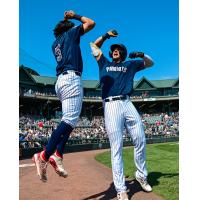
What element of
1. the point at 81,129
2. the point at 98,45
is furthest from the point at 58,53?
the point at 81,129

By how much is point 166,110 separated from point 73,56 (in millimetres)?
44586

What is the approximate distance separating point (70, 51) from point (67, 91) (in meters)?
0.55

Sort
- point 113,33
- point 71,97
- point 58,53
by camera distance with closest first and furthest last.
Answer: point 71,97 < point 58,53 < point 113,33

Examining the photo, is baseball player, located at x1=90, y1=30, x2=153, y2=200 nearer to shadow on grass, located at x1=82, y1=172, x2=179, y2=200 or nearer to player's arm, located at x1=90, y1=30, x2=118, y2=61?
player's arm, located at x1=90, y1=30, x2=118, y2=61

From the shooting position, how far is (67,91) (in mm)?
4465

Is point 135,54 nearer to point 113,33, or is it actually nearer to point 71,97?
point 113,33

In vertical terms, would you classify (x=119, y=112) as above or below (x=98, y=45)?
below

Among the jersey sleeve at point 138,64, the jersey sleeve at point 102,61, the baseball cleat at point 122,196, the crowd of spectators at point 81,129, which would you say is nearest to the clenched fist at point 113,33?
the jersey sleeve at point 102,61

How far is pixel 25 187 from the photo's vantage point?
19.2ft

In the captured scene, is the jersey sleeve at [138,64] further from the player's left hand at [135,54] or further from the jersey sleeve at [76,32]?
the jersey sleeve at [76,32]

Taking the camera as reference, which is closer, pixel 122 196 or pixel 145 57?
pixel 122 196

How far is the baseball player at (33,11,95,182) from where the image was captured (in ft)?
14.5

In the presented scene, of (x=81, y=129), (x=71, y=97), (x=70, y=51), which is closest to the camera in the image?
(x=71, y=97)

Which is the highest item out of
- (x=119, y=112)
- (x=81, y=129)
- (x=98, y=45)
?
(x=98, y=45)
